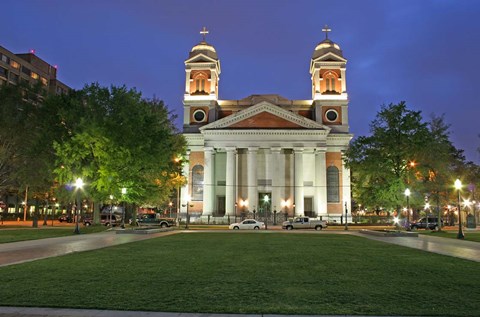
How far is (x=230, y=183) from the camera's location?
67.3 metres

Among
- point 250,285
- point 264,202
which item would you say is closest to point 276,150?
point 264,202

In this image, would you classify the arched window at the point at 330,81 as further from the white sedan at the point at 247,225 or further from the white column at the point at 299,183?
the white sedan at the point at 247,225

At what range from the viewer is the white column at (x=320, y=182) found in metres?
68.7

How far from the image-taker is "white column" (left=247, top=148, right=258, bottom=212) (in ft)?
222

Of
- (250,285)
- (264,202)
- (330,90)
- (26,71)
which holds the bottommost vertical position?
(250,285)

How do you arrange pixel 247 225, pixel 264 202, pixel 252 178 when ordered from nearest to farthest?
pixel 247 225 → pixel 252 178 → pixel 264 202

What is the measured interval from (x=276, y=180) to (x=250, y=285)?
58.6 m

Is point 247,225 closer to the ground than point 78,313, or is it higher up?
closer to the ground

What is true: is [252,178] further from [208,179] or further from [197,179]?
[197,179]

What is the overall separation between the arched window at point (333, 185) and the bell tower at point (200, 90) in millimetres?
23452

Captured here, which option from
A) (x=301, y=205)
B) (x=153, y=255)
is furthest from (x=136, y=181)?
(x=301, y=205)

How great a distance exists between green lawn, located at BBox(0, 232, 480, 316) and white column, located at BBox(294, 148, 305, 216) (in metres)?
51.0

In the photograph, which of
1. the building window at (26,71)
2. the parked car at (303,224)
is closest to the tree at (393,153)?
the parked car at (303,224)

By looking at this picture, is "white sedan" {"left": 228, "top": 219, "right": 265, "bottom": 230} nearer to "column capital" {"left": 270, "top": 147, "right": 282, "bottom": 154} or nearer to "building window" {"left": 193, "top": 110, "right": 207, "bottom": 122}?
"column capital" {"left": 270, "top": 147, "right": 282, "bottom": 154}
